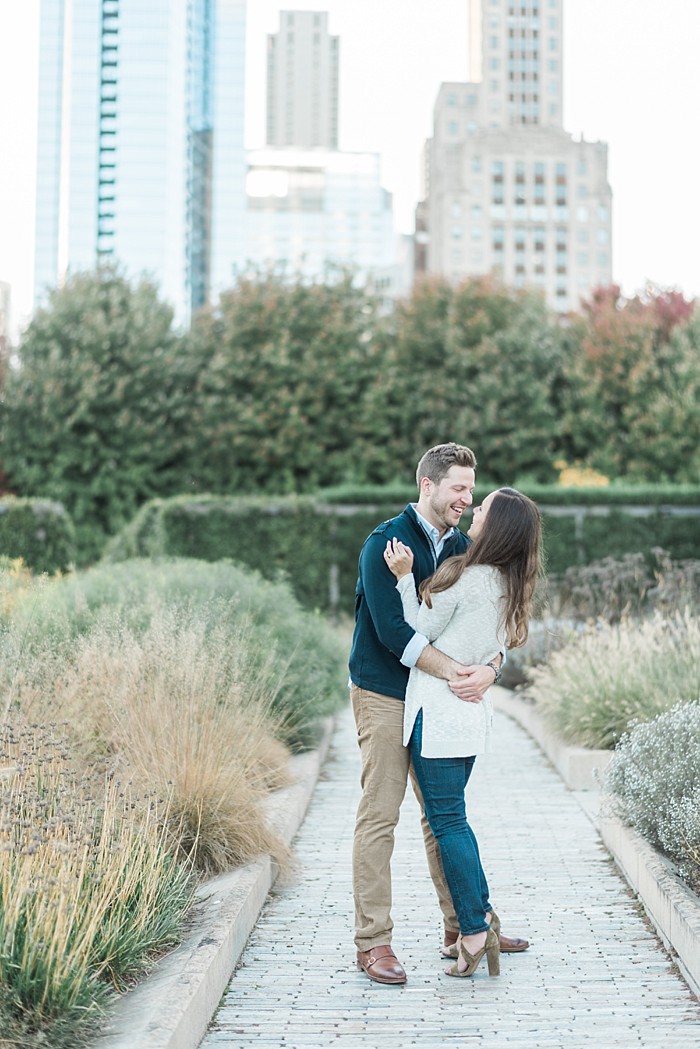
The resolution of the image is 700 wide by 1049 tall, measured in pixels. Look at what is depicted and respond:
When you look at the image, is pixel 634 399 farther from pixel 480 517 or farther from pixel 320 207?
pixel 320 207

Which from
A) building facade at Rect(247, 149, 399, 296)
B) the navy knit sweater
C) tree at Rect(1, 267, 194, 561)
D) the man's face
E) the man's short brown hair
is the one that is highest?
building facade at Rect(247, 149, 399, 296)

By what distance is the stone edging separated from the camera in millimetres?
4652

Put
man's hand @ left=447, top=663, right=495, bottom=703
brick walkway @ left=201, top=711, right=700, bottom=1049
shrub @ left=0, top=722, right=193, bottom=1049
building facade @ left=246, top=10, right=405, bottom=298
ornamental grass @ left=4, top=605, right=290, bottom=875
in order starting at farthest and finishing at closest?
1. building facade @ left=246, top=10, right=405, bottom=298
2. ornamental grass @ left=4, top=605, right=290, bottom=875
3. man's hand @ left=447, top=663, right=495, bottom=703
4. brick walkway @ left=201, top=711, right=700, bottom=1049
5. shrub @ left=0, top=722, right=193, bottom=1049

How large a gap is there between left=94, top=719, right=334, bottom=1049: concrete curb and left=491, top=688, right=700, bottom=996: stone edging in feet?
5.77

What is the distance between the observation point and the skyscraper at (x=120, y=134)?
110500mm

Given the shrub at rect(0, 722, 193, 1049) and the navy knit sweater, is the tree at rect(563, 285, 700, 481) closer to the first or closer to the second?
the navy knit sweater

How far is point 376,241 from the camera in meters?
192

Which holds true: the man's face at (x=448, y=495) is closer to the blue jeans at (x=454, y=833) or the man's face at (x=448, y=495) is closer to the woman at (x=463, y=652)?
the woman at (x=463, y=652)

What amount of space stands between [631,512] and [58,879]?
20904mm

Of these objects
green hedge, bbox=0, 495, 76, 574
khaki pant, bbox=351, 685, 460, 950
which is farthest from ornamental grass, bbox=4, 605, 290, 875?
green hedge, bbox=0, 495, 76, 574

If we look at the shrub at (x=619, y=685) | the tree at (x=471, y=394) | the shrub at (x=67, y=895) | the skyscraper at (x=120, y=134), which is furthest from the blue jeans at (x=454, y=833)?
the skyscraper at (x=120, y=134)

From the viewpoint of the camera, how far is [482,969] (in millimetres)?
4824

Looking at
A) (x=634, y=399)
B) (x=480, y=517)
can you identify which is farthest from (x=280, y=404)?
(x=480, y=517)

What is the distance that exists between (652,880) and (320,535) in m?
17.9
